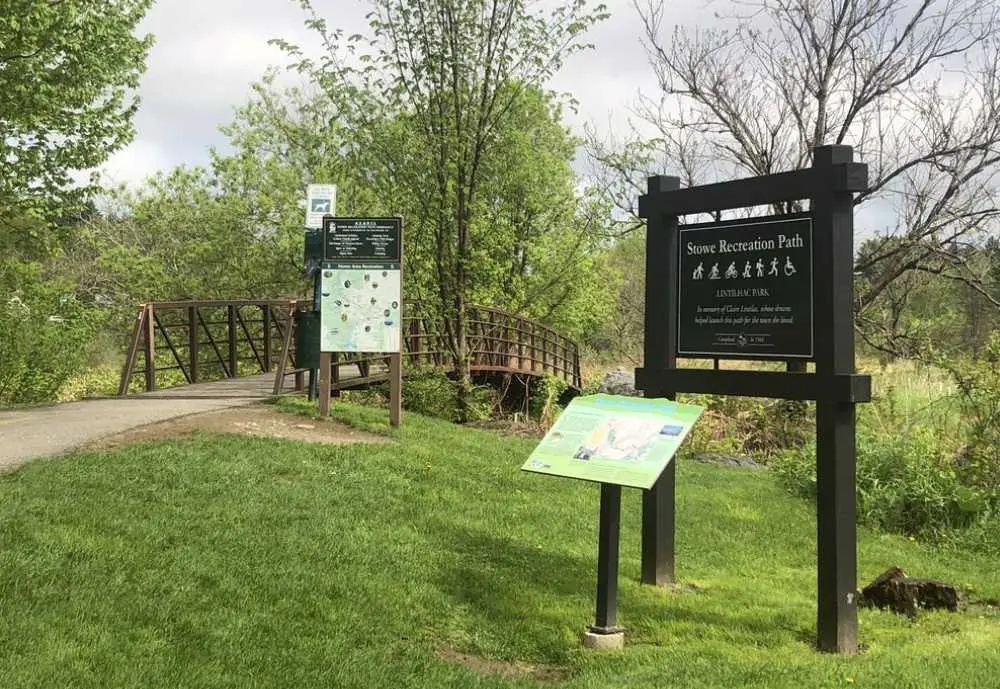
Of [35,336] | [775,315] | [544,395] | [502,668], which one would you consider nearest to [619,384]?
[544,395]

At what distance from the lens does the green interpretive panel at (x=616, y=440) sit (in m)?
4.18

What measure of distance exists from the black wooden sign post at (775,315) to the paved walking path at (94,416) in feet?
16.9

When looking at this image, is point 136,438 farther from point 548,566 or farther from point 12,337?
point 12,337

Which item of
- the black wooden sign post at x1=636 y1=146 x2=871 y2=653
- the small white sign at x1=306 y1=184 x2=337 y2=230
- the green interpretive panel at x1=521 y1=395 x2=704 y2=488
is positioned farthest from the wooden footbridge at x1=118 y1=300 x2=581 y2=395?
the green interpretive panel at x1=521 y1=395 x2=704 y2=488

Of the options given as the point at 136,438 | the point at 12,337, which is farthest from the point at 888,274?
the point at 12,337

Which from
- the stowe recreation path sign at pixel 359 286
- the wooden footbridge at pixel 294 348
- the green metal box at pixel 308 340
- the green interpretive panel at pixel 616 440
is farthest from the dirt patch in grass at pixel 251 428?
the green interpretive panel at pixel 616 440

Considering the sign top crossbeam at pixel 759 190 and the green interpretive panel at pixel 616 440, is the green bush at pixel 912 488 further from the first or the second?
the green interpretive panel at pixel 616 440

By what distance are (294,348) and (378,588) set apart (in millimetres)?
10710

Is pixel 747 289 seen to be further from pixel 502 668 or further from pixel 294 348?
pixel 294 348

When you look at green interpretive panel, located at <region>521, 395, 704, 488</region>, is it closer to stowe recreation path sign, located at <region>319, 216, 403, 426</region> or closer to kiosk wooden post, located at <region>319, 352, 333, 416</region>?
stowe recreation path sign, located at <region>319, 216, 403, 426</region>

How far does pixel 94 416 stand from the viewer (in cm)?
945

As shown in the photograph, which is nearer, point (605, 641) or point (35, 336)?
point (605, 641)

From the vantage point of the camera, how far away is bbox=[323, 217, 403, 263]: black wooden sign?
1002 cm

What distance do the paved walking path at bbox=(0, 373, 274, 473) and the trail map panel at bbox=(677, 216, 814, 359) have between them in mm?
5385
